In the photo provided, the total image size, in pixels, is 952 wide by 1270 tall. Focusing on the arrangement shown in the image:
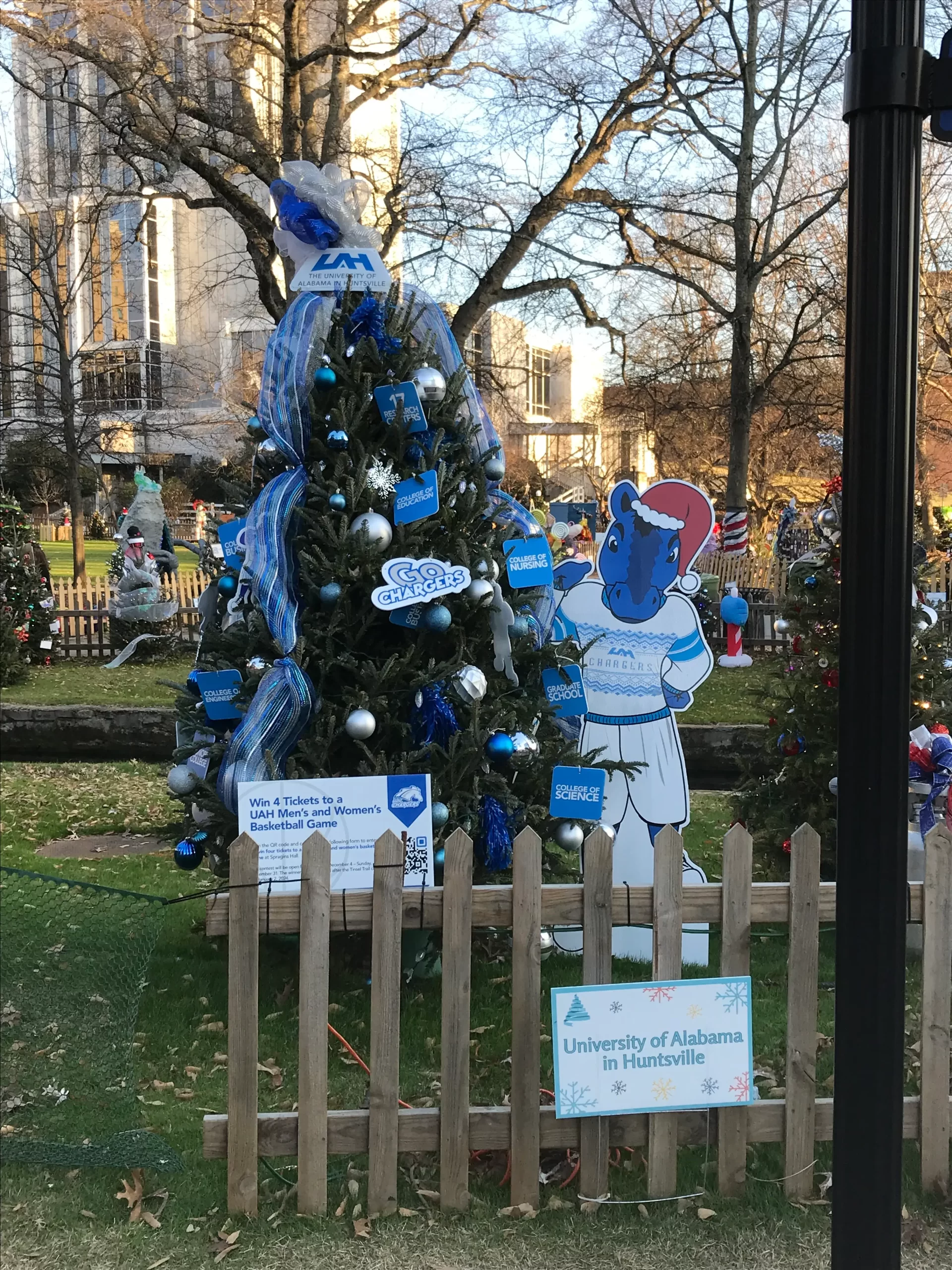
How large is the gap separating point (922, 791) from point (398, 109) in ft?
62.5

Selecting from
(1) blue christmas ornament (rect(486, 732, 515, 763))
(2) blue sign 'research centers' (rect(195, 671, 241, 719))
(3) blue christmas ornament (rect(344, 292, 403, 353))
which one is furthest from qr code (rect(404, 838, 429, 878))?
(3) blue christmas ornament (rect(344, 292, 403, 353))

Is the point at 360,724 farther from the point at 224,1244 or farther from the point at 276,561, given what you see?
the point at 224,1244

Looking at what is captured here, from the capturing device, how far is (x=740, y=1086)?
312 cm

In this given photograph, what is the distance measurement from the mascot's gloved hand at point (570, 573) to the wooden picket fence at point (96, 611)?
41.9 ft

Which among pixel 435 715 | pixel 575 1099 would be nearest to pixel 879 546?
pixel 575 1099

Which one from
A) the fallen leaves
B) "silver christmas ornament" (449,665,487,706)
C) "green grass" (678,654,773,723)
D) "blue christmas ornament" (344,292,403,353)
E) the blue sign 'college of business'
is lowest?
"green grass" (678,654,773,723)

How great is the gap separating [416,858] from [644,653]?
195cm

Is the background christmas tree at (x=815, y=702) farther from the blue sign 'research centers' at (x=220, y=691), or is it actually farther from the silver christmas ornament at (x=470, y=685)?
the blue sign 'research centers' at (x=220, y=691)

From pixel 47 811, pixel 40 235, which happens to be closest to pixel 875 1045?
pixel 47 811

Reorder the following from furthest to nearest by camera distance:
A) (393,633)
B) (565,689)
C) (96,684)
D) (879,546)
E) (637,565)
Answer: (96,684), (637,565), (565,689), (393,633), (879,546)

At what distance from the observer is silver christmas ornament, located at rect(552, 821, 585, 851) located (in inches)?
183

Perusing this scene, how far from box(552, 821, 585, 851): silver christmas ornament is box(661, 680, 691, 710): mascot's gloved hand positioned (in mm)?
1023

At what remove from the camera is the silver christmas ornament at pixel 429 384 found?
4.59 meters

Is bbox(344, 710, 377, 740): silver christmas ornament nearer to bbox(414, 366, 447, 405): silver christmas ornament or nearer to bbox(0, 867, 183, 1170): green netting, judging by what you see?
bbox(0, 867, 183, 1170): green netting
